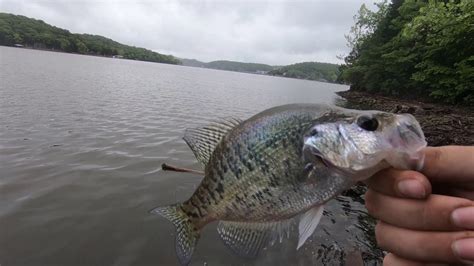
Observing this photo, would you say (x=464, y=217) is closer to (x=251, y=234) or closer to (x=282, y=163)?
(x=282, y=163)

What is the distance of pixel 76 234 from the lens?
6871 millimetres

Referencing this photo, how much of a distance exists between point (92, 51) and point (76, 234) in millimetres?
173788

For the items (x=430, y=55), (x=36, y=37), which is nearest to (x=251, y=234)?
(x=430, y=55)

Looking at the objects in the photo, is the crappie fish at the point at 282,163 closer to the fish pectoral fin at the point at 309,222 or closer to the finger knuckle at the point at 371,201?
the fish pectoral fin at the point at 309,222

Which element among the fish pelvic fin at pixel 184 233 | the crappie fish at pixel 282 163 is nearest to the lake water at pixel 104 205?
the fish pelvic fin at pixel 184 233

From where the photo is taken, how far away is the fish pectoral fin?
229 cm

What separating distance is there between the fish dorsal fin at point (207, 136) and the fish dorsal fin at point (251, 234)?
0.67 metres

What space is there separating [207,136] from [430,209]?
6.27 feet

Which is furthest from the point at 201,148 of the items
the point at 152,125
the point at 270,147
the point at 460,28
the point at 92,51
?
the point at 92,51

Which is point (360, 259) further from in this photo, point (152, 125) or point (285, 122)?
point (152, 125)

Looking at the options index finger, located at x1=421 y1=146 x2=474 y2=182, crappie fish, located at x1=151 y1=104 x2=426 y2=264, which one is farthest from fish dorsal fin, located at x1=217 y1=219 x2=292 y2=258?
index finger, located at x1=421 y1=146 x2=474 y2=182

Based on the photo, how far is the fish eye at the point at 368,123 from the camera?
Result: 195 centimetres

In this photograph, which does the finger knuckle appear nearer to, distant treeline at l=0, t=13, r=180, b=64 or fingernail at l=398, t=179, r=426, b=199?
fingernail at l=398, t=179, r=426, b=199

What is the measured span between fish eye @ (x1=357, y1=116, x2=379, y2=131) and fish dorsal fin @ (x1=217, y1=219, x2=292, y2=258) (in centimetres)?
104
